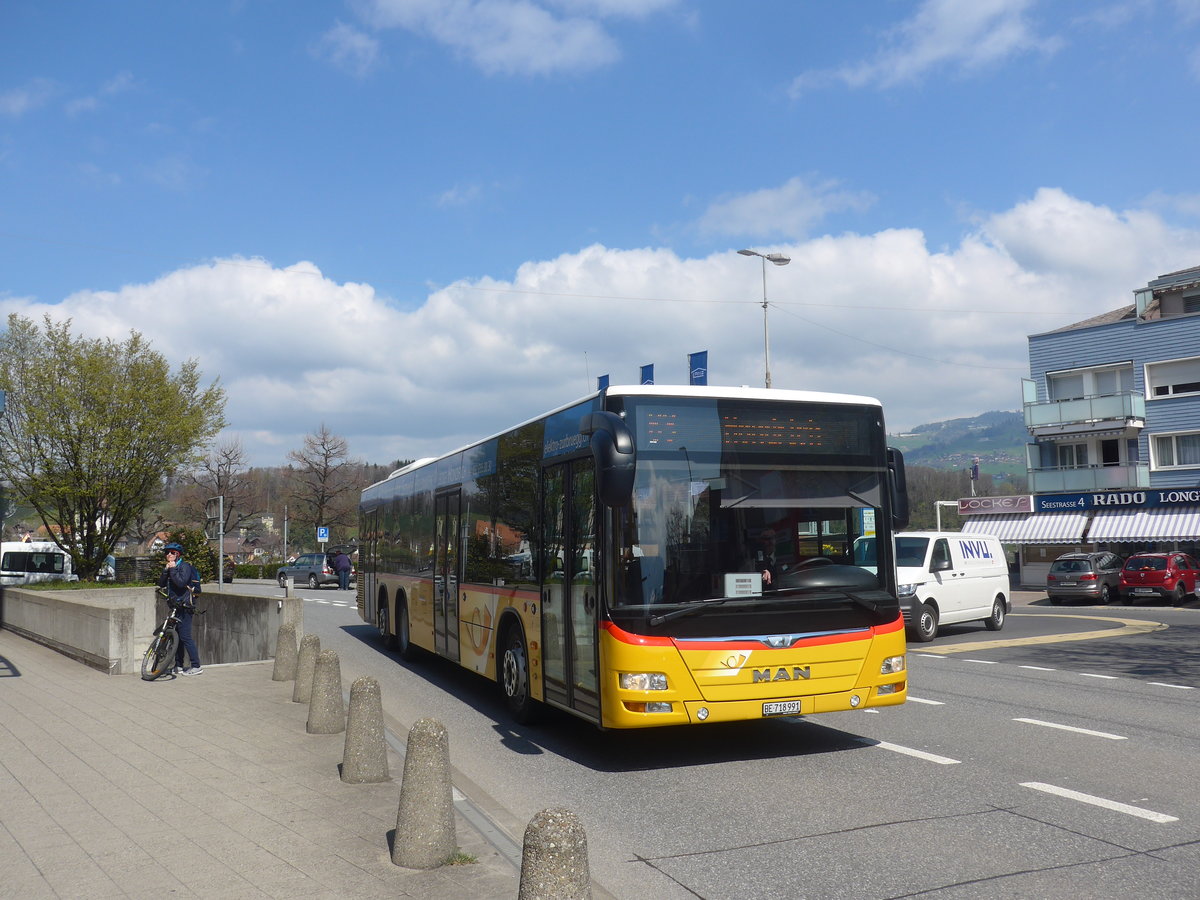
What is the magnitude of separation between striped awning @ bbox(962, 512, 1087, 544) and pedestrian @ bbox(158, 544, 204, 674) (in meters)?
34.9

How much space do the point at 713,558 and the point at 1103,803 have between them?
10.1ft

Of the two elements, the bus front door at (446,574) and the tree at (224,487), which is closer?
Answer: the bus front door at (446,574)

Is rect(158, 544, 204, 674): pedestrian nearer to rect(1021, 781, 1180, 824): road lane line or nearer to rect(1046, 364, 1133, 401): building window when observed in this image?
rect(1021, 781, 1180, 824): road lane line

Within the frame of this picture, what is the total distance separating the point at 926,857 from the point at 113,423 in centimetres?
3239

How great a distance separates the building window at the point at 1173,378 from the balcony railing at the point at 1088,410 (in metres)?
0.79

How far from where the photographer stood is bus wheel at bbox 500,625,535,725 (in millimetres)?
9984

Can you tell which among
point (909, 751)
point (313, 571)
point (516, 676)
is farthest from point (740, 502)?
point (313, 571)

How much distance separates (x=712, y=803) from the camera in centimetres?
705

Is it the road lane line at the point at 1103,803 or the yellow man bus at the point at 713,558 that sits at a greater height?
the yellow man bus at the point at 713,558

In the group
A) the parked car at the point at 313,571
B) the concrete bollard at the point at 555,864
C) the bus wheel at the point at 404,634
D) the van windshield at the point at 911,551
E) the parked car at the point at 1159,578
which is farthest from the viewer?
the parked car at the point at 313,571

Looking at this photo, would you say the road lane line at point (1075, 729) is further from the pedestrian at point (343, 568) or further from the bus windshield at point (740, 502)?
the pedestrian at point (343, 568)

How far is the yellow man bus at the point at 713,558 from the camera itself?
779 centimetres

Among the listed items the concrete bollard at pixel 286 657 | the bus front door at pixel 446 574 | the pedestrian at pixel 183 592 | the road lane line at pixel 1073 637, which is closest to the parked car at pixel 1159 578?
the road lane line at pixel 1073 637

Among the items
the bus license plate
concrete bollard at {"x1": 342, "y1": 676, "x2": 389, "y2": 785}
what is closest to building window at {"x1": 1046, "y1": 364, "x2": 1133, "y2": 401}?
the bus license plate
